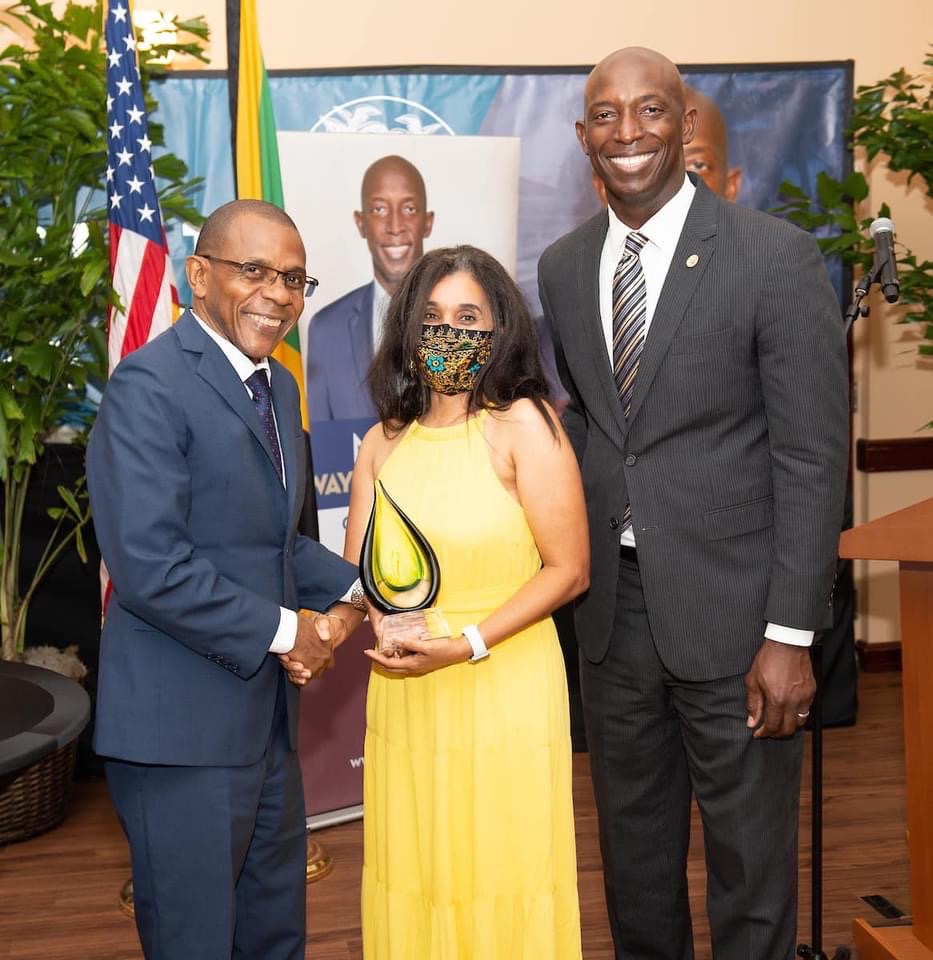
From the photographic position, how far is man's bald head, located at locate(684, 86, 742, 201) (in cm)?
490

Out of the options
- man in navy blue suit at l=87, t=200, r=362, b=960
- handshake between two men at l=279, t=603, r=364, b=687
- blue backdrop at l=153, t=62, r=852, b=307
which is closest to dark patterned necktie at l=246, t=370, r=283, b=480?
man in navy blue suit at l=87, t=200, r=362, b=960

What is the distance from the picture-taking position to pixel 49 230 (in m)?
4.14

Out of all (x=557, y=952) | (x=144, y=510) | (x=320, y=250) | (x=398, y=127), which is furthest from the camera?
(x=398, y=127)

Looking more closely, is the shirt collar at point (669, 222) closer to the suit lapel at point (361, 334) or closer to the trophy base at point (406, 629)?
the trophy base at point (406, 629)

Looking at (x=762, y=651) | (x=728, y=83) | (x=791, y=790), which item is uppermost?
(x=728, y=83)

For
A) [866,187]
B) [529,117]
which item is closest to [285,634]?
[529,117]

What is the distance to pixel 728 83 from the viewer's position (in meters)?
4.94

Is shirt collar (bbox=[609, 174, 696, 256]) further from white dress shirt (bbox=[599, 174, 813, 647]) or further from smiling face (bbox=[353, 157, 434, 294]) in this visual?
smiling face (bbox=[353, 157, 434, 294])

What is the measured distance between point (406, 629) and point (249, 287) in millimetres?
651

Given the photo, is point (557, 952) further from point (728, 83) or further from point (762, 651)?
point (728, 83)

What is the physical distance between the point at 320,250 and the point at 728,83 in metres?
1.76

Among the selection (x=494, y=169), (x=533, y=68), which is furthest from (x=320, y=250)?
(x=533, y=68)

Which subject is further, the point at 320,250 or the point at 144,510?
the point at 320,250

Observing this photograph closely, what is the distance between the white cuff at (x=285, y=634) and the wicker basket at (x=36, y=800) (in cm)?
226
